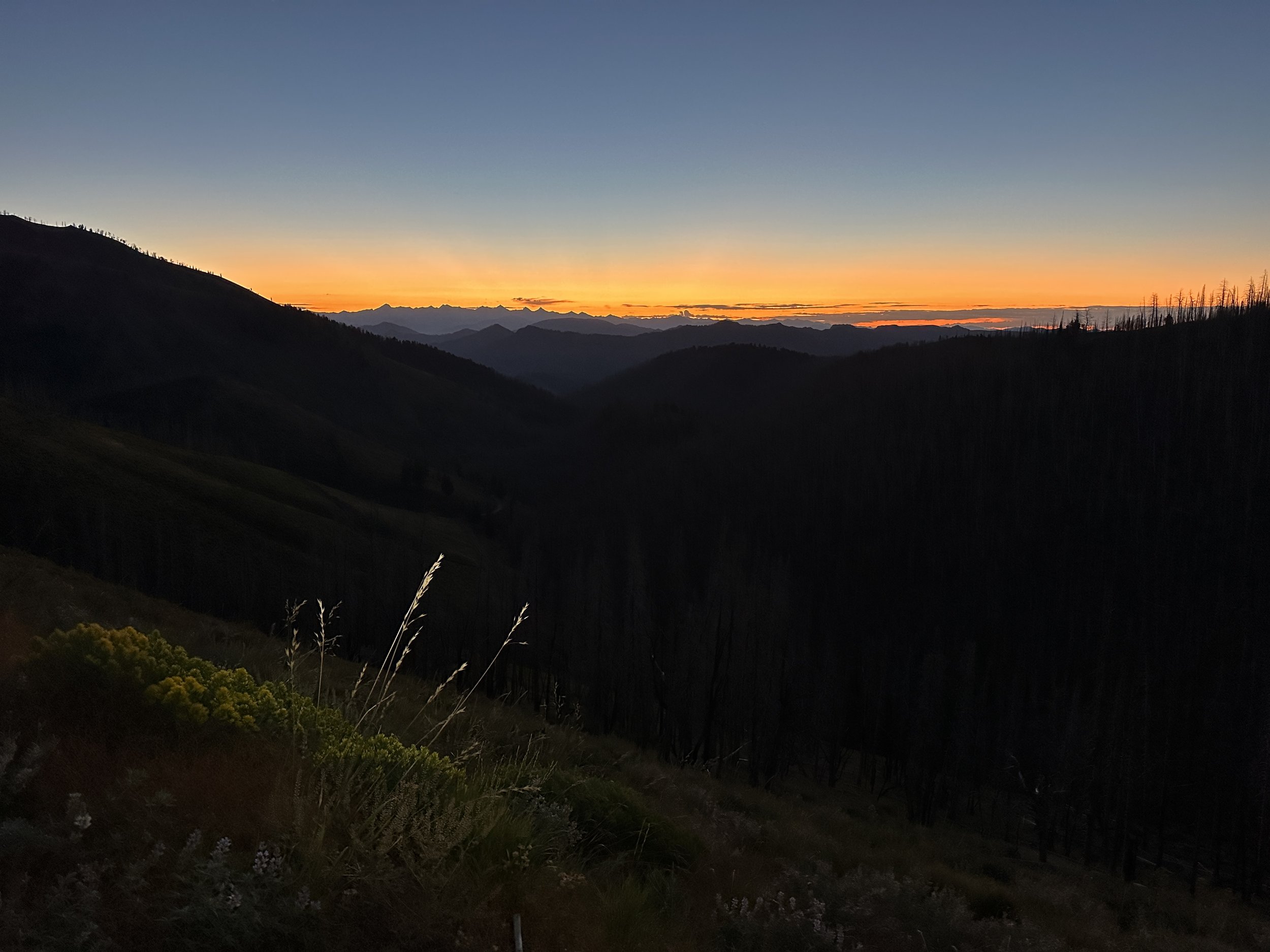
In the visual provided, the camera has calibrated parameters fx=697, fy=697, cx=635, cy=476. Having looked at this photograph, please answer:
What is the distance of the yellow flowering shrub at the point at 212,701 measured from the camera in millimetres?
5809

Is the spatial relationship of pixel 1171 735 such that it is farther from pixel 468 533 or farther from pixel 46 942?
pixel 468 533

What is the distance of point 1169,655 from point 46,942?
4624 inches

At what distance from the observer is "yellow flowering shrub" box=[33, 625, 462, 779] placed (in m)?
5.81

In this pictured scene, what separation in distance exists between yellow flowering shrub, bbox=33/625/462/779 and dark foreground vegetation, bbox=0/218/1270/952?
0.19 feet

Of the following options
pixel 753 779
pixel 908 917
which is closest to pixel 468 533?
pixel 753 779

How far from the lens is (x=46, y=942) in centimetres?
384

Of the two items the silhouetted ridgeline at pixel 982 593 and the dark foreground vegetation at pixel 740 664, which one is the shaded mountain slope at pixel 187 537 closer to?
the dark foreground vegetation at pixel 740 664

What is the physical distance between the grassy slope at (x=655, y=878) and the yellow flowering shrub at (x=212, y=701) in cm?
36

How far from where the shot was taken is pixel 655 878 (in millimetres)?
7105

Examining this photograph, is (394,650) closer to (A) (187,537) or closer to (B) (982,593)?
(A) (187,537)

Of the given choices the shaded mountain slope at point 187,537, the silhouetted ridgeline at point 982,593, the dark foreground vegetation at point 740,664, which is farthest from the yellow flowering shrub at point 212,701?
the shaded mountain slope at point 187,537

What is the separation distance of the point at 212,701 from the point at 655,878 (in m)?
4.55

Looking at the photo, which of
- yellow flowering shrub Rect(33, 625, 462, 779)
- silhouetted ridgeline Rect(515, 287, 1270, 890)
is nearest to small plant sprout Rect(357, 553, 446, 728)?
yellow flowering shrub Rect(33, 625, 462, 779)

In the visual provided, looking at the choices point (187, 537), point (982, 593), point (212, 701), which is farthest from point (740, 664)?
point (187, 537)
